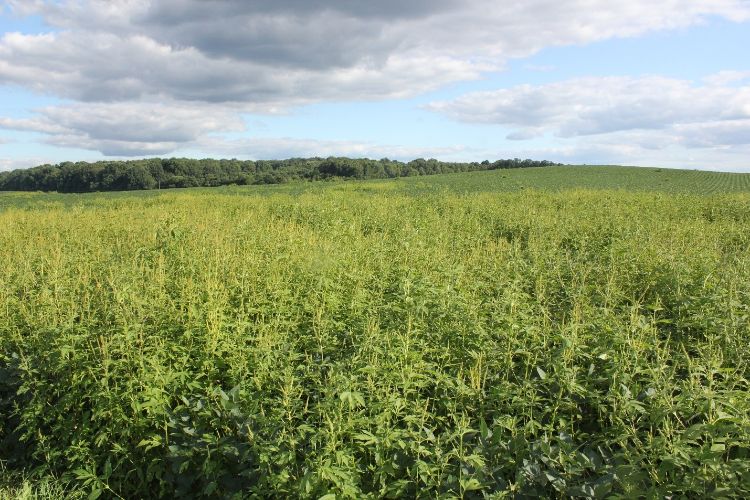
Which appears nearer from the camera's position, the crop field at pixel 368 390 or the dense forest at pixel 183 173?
the crop field at pixel 368 390

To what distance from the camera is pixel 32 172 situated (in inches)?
3585

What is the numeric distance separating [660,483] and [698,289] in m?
4.53

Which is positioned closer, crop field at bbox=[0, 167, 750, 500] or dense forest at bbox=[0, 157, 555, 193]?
crop field at bbox=[0, 167, 750, 500]

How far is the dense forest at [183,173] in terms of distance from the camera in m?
79.1

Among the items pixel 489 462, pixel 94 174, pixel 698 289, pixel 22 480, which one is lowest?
pixel 22 480

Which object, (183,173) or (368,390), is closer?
(368,390)

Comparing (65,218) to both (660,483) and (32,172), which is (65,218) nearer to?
(660,483)

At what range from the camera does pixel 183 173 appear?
3460 inches

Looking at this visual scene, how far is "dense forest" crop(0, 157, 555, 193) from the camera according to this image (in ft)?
259

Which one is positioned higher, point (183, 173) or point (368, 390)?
point (183, 173)

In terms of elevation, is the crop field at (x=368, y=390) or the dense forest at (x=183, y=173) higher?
the dense forest at (x=183, y=173)

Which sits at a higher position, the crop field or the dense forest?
the dense forest

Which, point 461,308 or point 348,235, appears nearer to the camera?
point 461,308

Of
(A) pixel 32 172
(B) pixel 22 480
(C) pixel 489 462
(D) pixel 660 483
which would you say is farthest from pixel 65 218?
(A) pixel 32 172
